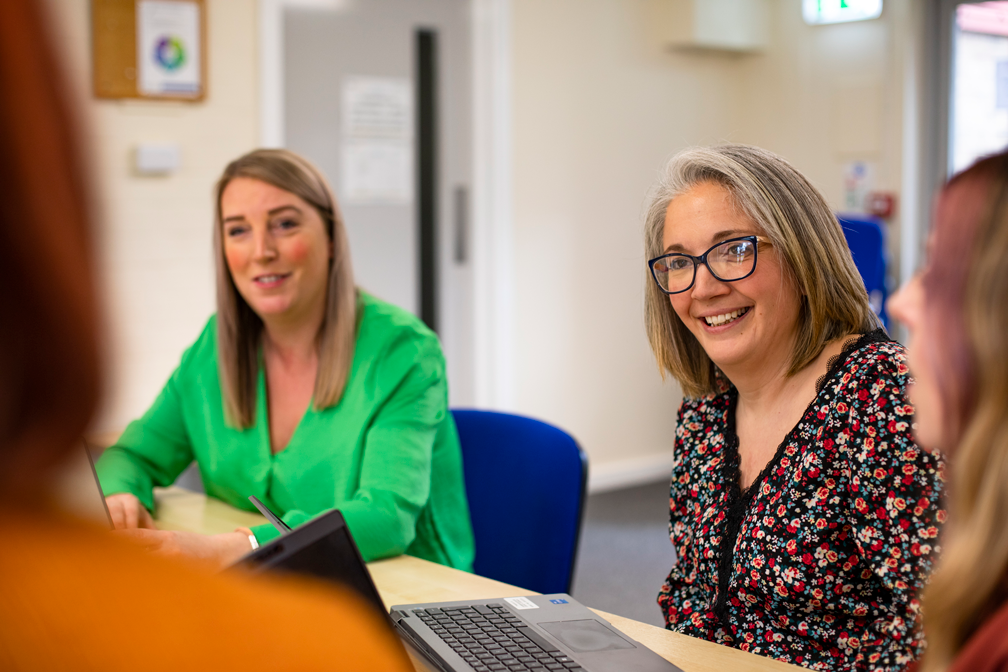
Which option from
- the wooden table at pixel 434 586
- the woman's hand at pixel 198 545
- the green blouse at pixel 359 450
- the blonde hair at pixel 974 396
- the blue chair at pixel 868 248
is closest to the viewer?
the blonde hair at pixel 974 396

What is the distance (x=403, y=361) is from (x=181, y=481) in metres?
0.77

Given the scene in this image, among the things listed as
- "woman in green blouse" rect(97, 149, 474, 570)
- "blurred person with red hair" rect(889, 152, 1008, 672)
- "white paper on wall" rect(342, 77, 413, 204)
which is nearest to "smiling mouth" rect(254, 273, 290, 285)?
"woman in green blouse" rect(97, 149, 474, 570)

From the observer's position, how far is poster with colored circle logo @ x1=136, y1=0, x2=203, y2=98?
3398 millimetres

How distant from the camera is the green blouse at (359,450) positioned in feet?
5.77

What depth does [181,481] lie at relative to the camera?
7.51 ft

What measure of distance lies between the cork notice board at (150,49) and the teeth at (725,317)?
102 inches

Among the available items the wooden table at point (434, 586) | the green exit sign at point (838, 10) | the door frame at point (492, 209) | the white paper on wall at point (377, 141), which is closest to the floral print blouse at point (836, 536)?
the wooden table at point (434, 586)

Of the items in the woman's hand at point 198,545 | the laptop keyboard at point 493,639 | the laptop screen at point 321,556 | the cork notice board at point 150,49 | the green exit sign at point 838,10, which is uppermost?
the green exit sign at point 838,10

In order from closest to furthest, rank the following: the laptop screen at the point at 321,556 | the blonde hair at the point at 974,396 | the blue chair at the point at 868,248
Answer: the blonde hair at the point at 974,396, the laptop screen at the point at 321,556, the blue chair at the point at 868,248

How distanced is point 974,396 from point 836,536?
59cm

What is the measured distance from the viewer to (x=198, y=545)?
56.3 inches

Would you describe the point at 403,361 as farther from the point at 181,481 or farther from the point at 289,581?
the point at 289,581

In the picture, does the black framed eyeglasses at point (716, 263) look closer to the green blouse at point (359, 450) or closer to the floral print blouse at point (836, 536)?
the floral print blouse at point (836, 536)

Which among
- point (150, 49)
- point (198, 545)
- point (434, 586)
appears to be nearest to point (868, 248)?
point (150, 49)
